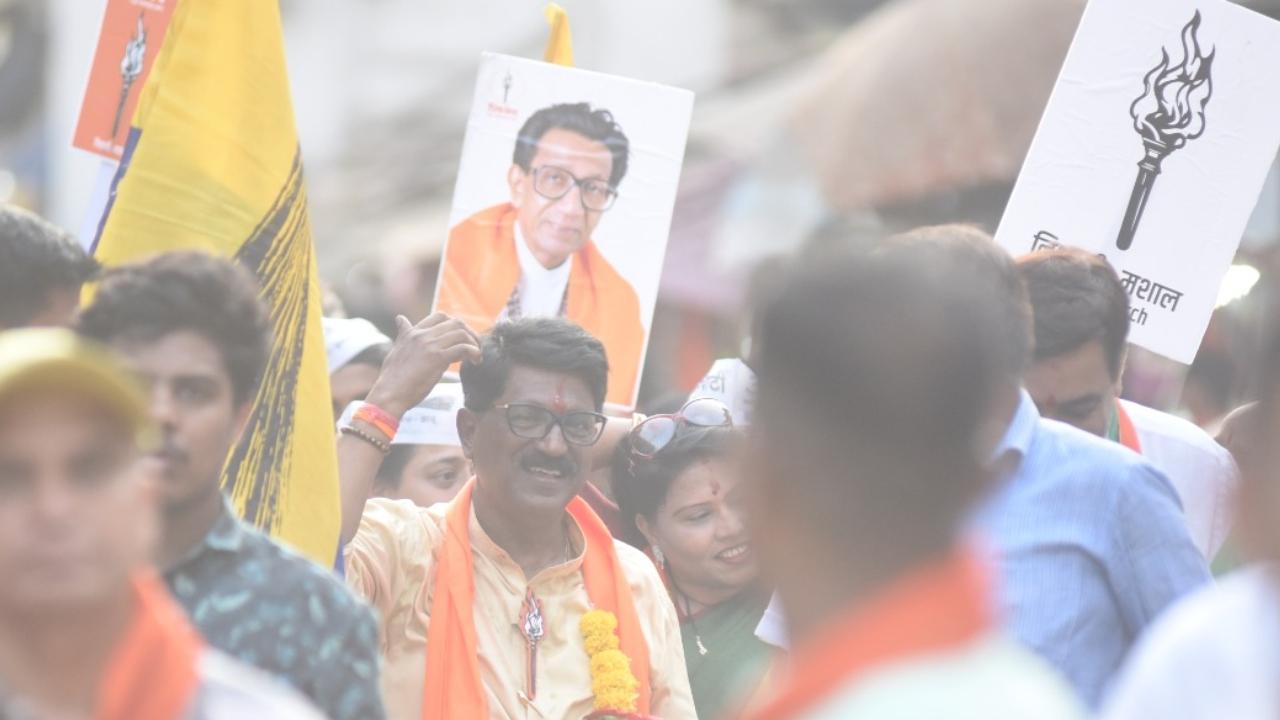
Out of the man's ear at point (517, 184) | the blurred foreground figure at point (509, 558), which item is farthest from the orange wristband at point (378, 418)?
the man's ear at point (517, 184)

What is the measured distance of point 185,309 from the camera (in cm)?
309

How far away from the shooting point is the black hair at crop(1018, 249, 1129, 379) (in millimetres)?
3969

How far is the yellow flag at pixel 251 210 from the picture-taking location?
396 centimetres

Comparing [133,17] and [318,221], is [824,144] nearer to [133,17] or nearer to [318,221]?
[133,17]

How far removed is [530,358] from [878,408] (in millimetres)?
2750

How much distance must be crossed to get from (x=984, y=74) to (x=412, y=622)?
6.59m

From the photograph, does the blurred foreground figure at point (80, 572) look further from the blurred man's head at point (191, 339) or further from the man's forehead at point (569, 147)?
the man's forehead at point (569, 147)

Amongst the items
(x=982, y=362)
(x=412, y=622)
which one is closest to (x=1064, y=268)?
(x=412, y=622)

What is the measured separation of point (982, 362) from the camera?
202cm

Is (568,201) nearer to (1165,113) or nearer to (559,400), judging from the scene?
(559,400)

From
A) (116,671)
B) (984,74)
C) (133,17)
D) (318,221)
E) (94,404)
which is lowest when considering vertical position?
(318,221)

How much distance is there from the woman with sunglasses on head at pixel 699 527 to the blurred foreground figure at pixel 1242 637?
2721mm

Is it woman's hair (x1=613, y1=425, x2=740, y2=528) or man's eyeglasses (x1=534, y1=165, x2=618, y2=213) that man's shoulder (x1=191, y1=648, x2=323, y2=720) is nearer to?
woman's hair (x1=613, y1=425, x2=740, y2=528)

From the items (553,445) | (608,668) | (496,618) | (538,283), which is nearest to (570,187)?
(538,283)
